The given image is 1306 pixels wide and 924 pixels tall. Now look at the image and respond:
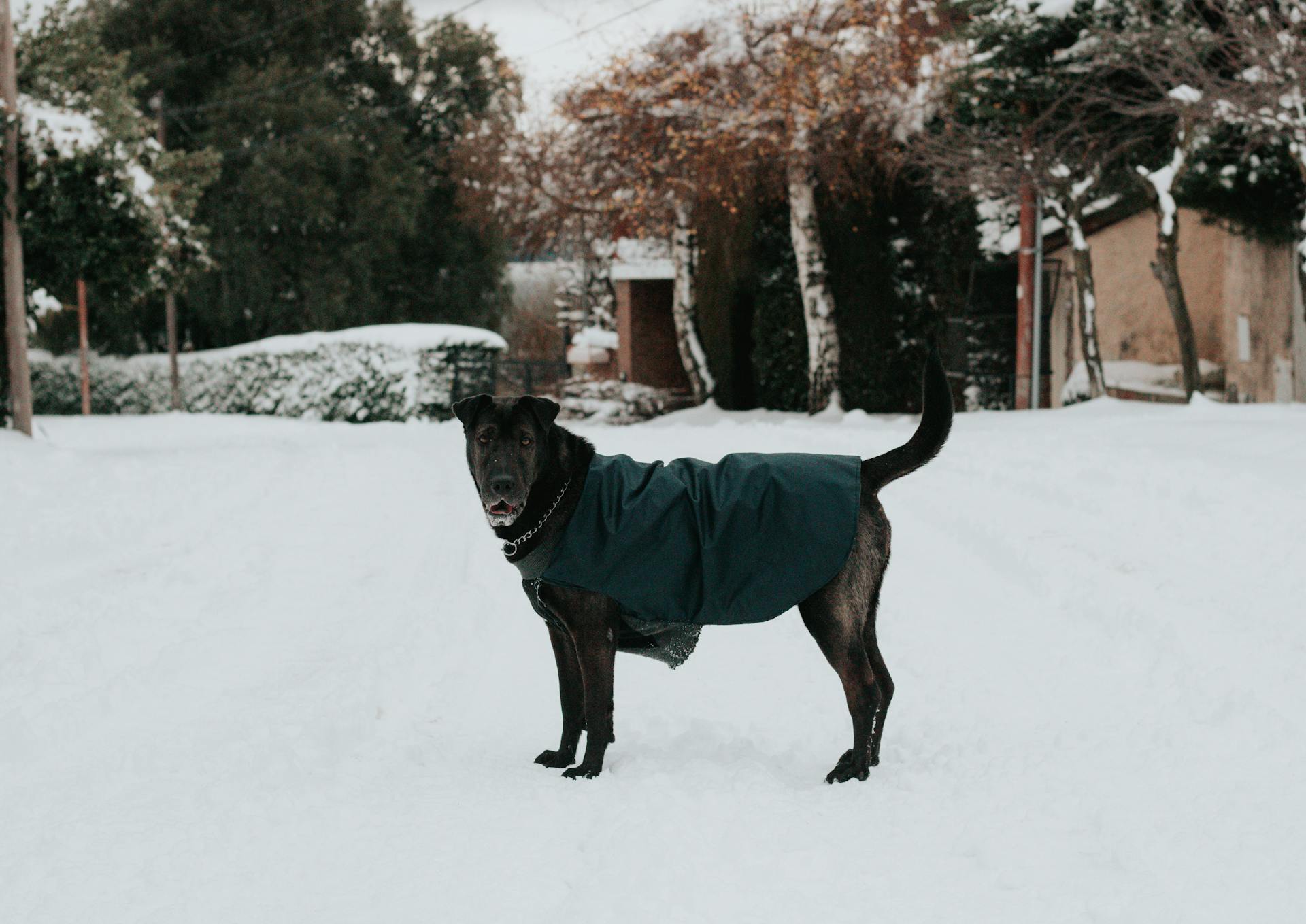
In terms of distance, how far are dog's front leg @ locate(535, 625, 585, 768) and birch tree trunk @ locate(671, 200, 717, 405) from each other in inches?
906

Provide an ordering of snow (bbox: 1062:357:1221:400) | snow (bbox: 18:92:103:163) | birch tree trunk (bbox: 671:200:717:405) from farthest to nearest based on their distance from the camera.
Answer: birch tree trunk (bbox: 671:200:717:405) < snow (bbox: 1062:357:1221:400) < snow (bbox: 18:92:103:163)

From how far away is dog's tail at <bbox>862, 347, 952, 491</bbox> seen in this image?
422cm

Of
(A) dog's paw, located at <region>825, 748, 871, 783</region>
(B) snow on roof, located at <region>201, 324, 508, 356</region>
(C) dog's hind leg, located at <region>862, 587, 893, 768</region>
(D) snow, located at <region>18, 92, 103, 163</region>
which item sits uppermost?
(D) snow, located at <region>18, 92, 103, 163</region>

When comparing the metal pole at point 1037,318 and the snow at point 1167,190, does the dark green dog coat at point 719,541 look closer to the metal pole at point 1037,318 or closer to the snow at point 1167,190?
the snow at point 1167,190

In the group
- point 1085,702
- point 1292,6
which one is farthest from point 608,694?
point 1292,6

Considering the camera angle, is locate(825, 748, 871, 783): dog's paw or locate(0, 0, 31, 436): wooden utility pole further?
locate(0, 0, 31, 436): wooden utility pole

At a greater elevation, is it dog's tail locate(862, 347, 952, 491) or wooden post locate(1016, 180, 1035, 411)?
wooden post locate(1016, 180, 1035, 411)

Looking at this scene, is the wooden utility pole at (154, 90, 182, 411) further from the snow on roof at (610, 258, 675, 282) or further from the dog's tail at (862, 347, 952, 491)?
the dog's tail at (862, 347, 952, 491)

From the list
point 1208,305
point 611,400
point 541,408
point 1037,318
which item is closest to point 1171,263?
point 1037,318

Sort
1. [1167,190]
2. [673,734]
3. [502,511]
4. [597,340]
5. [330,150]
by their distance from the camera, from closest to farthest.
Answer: [502,511]
[673,734]
[1167,190]
[330,150]
[597,340]

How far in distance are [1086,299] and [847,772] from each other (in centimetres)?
1511

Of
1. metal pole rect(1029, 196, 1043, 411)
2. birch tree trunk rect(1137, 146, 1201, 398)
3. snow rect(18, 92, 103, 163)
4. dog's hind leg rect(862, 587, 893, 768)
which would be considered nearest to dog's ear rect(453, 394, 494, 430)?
dog's hind leg rect(862, 587, 893, 768)

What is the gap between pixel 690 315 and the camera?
2750 centimetres

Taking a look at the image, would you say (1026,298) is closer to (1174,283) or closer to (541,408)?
(1174,283)
